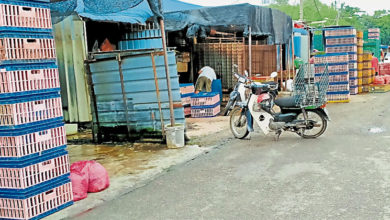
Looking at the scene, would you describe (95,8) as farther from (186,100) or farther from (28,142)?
(186,100)

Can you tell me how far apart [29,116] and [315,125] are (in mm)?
5667

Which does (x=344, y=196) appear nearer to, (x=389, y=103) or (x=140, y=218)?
(x=140, y=218)

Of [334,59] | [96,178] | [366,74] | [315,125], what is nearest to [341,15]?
[366,74]

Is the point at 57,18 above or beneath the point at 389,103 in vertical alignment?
above

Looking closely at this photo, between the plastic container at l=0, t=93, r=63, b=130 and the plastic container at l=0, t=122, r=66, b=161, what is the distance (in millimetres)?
81

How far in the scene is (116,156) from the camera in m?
7.43

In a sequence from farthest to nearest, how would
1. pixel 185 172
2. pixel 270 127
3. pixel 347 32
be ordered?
pixel 347 32 < pixel 270 127 < pixel 185 172

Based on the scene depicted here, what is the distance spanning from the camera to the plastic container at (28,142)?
422cm

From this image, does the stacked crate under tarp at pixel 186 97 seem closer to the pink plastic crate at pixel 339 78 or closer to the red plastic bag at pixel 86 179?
the pink plastic crate at pixel 339 78

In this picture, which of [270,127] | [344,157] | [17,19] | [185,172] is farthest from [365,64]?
[17,19]

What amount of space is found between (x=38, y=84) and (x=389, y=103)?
12313mm

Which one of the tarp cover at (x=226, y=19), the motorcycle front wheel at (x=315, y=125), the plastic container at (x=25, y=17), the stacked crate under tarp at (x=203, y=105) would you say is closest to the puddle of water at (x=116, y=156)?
the plastic container at (x=25, y=17)

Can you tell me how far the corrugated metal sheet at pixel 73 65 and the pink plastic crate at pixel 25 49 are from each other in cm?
502

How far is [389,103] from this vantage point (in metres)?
13.4
